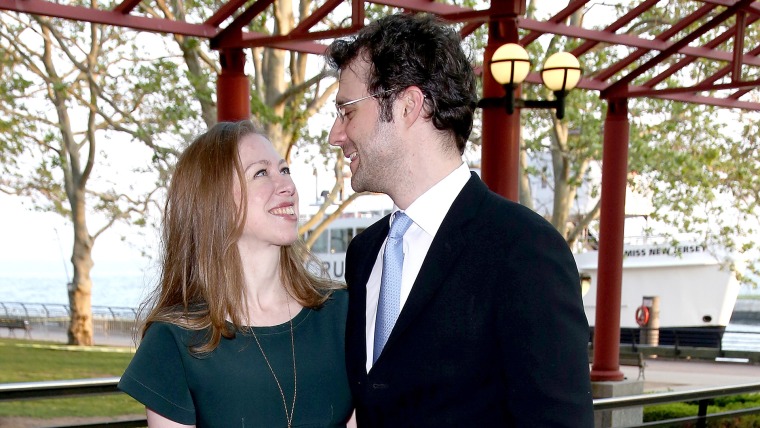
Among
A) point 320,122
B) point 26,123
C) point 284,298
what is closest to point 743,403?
point 320,122

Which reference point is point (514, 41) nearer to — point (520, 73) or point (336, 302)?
point (520, 73)

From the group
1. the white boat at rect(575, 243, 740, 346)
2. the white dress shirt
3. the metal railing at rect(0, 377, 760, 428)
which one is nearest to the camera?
the white dress shirt

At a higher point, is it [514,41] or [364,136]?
[514,41]

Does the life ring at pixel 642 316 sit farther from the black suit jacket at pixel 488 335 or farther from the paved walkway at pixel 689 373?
the black suit jacket at pixel 488 335

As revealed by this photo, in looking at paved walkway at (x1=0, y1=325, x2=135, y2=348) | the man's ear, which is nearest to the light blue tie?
the man's ear

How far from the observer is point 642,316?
93.2 ft

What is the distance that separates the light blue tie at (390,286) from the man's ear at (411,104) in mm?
217

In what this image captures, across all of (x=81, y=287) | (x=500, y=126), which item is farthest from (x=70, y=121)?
(x=500, y=126)

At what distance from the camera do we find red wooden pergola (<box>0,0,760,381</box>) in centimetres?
719

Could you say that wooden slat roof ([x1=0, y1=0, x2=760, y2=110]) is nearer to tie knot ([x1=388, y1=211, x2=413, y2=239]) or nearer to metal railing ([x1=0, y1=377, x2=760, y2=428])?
metal railing ([x1=0, y1=377, x2=760, y2=428])

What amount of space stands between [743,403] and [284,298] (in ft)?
A: 27.5

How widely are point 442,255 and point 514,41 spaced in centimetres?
578

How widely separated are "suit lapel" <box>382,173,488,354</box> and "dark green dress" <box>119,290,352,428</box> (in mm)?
625

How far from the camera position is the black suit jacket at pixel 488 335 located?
73.1 inches
